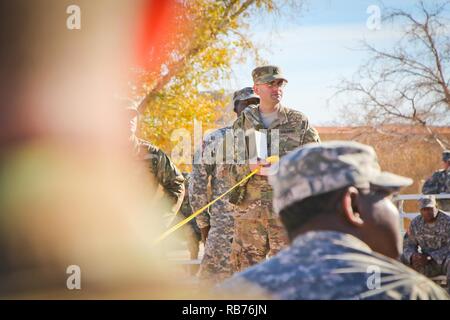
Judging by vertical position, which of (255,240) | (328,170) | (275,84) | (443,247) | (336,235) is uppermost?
(275,84)

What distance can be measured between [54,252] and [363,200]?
4.56 meters

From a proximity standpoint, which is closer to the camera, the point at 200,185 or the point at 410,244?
the point at 200,185

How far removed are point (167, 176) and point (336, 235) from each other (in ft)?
13.9

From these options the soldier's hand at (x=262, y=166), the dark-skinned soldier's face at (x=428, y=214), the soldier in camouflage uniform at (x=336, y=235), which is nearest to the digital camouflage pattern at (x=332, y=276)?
the soldier in camouflage uniform at (x=336, y=235)

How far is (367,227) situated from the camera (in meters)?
2.09

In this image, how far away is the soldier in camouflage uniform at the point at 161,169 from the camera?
242 inches

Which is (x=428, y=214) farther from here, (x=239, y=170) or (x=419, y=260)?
(x=239, y=170)

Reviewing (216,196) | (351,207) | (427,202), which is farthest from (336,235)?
(427,202)

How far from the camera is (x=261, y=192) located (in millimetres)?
5727

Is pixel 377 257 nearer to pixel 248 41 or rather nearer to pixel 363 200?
pixel 363 200

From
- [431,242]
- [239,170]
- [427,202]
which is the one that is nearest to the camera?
[239,170]
